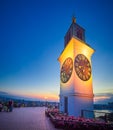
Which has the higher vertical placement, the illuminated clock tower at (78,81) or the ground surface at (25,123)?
the illuminated clock tower at (78,81)

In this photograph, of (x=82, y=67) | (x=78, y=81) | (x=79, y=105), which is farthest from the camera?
(x=82, y=67)

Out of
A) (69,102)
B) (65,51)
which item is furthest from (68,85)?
(65,51)

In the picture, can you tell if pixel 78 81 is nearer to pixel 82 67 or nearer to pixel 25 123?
pixel 82 67

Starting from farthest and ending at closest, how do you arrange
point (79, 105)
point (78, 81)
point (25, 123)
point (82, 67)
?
point (82, 67), point (78, 81), point (79, 105), point (25, 123)

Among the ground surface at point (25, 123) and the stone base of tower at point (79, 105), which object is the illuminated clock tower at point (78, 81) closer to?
the stone base of tower at point (79, 105)

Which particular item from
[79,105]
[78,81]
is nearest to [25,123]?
[79,105]

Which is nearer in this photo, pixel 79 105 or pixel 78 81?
pixel 79 105

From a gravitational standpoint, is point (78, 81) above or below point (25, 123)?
above

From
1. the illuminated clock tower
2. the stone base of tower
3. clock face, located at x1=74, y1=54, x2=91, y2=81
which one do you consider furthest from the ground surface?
clock face, located at x1=74, y1=54, x2=91, y2=81

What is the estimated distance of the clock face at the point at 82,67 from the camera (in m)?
14.3

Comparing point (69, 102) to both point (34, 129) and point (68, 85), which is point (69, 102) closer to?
point (68, 85)

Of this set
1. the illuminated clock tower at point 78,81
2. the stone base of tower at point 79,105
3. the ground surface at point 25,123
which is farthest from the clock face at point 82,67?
the ground surface at point 25,123

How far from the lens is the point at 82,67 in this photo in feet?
48.4

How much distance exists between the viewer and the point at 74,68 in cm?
1408
